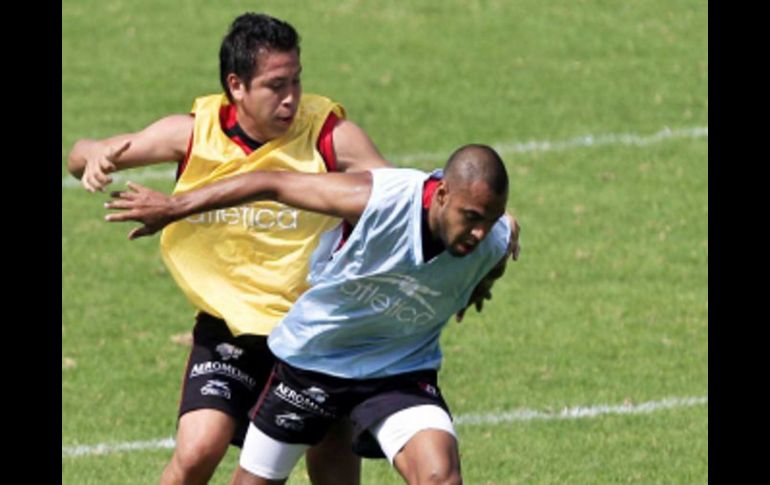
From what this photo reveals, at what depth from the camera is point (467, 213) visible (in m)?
7.57

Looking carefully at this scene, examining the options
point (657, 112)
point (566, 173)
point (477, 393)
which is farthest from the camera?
point (657, 112)

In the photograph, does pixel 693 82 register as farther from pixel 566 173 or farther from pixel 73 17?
pixel 73 17

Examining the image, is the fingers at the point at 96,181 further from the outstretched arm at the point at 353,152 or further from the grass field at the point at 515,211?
the grass field at the point at 515,211

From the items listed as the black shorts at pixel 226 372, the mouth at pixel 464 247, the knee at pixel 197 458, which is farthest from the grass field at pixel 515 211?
the mouth at pixel 464 247

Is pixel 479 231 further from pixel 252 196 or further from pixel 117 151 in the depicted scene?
pixel 117 151

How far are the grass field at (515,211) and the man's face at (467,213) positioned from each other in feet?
7.48

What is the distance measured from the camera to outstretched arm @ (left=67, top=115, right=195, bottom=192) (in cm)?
852

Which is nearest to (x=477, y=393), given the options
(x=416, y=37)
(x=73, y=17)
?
(x=416, y=37)

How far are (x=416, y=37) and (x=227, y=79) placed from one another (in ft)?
30.9

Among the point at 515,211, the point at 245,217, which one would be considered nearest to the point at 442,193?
the point at 245,217

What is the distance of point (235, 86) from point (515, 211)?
5.86m

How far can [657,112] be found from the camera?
53.8 feet

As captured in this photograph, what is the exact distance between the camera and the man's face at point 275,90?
8508mm

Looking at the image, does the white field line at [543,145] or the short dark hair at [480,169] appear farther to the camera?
the white field line at [543,145]
